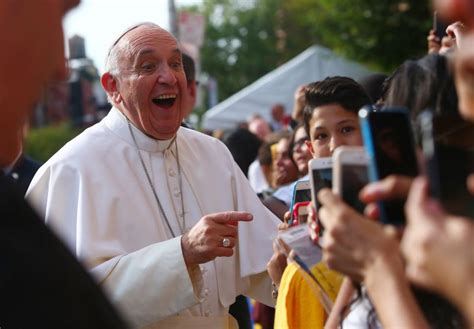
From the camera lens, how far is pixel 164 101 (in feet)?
14.4

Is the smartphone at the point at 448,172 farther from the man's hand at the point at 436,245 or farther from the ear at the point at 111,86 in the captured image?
the ear at the point at 111,86

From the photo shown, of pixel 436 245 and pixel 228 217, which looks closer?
pixel 436 245

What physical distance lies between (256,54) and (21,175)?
183ft

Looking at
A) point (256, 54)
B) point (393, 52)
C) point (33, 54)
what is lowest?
point (256, 54)

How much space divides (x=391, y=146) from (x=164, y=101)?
249 cm

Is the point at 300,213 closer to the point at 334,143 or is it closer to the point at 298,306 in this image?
the point at 298,306

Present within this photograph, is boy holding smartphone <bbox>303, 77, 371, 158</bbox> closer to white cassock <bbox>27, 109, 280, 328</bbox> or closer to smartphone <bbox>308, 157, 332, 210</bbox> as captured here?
white cassock <bbox>27, 109, 280, 328</bbox>

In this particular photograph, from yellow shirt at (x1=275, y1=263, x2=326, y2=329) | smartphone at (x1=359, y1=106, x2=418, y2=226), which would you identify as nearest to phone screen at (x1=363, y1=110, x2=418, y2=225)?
smartphone at (x1=359, y1=106, x2=418, y2=226)

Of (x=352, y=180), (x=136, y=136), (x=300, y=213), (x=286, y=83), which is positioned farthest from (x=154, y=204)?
(x=286, y=83)

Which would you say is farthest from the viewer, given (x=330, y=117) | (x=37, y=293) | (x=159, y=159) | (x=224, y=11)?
(x=224, y=11)

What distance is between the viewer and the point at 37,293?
79.5 inches

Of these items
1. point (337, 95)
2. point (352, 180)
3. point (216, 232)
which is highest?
point (352, 180)

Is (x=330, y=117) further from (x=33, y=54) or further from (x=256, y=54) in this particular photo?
(x=256, y=54)

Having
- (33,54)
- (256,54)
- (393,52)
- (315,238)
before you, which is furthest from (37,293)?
(256,54)
